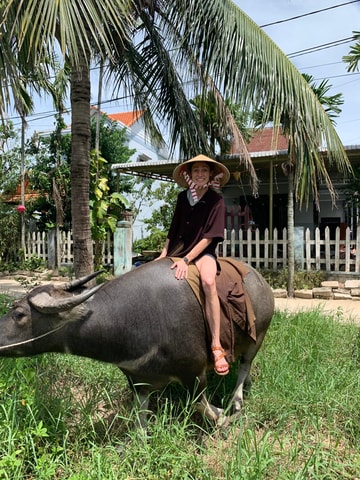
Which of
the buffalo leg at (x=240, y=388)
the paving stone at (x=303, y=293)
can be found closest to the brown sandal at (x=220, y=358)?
the buffalo leg at (x=240, y=388)

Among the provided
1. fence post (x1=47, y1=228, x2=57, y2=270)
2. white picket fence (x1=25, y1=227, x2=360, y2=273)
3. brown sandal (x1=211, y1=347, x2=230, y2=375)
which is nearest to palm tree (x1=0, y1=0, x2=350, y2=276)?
brown sandal (x1=211, y1=347, x2=230, y2=375)

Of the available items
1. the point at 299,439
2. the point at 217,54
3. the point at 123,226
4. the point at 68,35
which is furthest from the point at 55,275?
the point at 299,439

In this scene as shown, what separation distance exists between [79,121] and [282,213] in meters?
9.73

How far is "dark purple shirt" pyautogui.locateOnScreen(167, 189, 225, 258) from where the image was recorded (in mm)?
2875

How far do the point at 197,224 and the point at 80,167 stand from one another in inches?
86.6

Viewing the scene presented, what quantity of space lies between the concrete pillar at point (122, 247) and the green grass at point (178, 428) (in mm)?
6104

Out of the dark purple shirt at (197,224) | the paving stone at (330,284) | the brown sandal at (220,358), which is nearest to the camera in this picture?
the brown sandal at (220,358)

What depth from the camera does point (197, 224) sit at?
2965 millimetres

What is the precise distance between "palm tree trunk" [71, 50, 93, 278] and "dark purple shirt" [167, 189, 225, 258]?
5.97 feet

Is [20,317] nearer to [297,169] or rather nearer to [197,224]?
[197,224]

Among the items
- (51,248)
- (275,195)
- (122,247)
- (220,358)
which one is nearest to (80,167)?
(220,358)

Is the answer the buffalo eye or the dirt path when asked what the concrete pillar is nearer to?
the dirt path

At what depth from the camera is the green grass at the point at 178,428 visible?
224 centimetres

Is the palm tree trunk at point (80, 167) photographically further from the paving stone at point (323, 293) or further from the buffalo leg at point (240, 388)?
the paving stone at point (323, 293)
